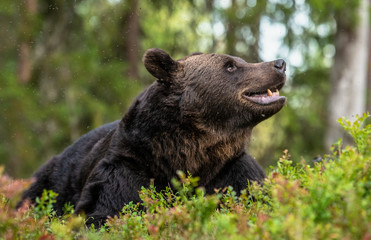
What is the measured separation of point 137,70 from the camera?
675 inches

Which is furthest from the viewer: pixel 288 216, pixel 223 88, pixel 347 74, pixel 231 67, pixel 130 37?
pixel 130 37

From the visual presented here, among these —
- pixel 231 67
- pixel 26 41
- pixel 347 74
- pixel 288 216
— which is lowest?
pixel 347 74

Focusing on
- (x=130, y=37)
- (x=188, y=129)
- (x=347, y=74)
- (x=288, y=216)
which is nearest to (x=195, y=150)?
(x=188, y=129)

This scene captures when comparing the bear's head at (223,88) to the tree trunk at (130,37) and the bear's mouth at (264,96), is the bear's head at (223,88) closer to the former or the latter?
the bear's mouth at (264,96)

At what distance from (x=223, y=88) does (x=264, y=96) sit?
439 millimetres

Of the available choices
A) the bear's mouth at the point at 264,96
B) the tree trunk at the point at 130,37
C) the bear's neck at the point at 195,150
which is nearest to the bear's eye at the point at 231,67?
the bear's mouth at the point at 264,96

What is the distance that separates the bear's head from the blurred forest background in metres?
8.68

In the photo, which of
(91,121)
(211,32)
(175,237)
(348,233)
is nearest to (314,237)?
(348,233)

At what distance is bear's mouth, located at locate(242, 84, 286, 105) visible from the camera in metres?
5.38

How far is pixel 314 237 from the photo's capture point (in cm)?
245

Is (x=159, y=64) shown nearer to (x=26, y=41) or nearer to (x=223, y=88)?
(x=223, y=88)

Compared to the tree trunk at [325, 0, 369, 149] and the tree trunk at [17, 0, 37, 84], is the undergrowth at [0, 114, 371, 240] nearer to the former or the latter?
the tree trunk at [325, 0, 369, 149]

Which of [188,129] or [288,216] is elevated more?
[288,216]

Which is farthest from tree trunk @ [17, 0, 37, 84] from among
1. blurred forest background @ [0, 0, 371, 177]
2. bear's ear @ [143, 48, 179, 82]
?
bear's ear @ [143, 48, 179, 82]
